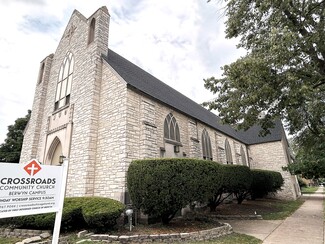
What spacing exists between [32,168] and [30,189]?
37cm

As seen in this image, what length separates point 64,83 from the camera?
13695mm

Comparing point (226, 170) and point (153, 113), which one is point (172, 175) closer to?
point (153, 113)

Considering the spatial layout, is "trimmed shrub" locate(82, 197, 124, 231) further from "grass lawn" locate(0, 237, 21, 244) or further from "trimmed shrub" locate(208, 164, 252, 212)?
"trimmed shrub" locate(208, 164, 252, 212)

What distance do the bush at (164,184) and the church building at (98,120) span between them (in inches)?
58.7

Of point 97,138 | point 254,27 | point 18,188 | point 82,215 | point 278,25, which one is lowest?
point 82,215

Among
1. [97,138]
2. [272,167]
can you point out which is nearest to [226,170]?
[97,138]

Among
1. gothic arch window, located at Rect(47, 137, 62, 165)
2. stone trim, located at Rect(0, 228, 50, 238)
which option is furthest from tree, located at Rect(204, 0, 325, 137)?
gothic arch window, located at Rect(47, 137, 62, 165)

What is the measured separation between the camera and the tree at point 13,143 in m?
22.8

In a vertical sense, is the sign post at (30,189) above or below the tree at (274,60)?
below

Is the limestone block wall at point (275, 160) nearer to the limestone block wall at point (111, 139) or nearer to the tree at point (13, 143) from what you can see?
the limestone block wall at point (111, 139)

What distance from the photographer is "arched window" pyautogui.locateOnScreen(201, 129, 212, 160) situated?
15647 millimetres

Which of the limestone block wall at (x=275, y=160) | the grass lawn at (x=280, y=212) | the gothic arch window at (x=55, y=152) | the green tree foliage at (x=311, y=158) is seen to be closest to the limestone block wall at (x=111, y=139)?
the gothic arch window at (x=55, y=152)

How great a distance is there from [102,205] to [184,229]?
303 cm

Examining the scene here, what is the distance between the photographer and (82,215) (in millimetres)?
7148
